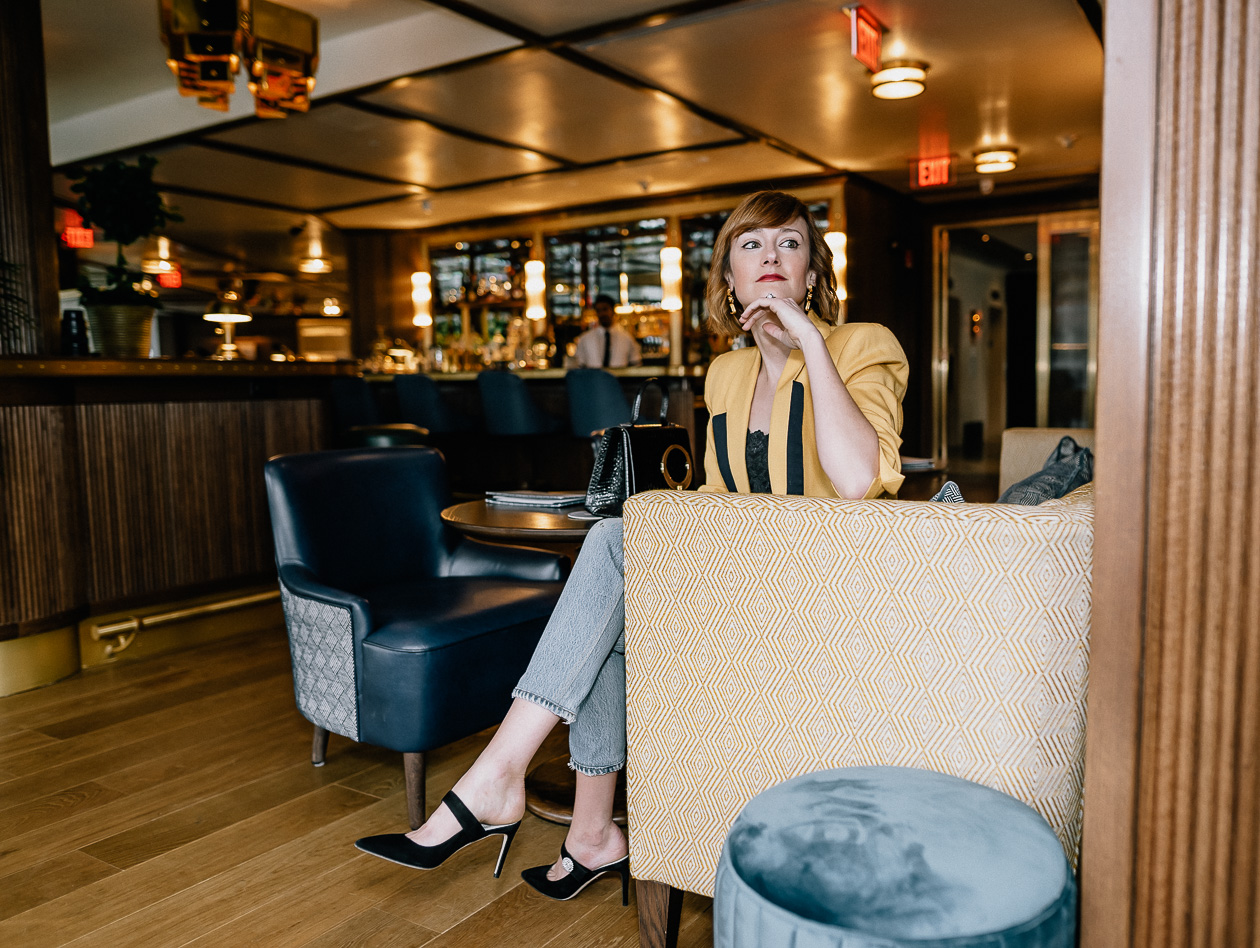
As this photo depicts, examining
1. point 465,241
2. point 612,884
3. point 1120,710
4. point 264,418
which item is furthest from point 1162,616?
point 465,241

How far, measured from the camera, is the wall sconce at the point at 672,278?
855 cm

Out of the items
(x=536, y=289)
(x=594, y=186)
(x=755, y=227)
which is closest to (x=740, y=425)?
(x=755, y=227)

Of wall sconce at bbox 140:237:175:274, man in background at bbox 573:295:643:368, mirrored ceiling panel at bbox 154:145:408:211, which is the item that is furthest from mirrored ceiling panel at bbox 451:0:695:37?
wall sconce at bbox 140:237:175:274

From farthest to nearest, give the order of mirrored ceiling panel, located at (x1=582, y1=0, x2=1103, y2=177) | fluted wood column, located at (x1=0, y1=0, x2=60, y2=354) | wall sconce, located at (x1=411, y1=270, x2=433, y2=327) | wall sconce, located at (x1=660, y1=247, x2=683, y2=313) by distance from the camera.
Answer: wall sconce, located at (x1=411, y1=270, x2=433, y2=327)
wall sconce, located at (x1=660, y1=247, x2=683, y2=313)
mirrored ceiling panel, located at (x1=582, y1=0, x2=1103, y2=177)
fluted wood column, located at (x1=0, y1=0, x2=60, y2=354)

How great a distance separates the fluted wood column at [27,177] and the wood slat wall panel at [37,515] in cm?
39

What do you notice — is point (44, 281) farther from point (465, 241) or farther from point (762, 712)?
point (465, 241)

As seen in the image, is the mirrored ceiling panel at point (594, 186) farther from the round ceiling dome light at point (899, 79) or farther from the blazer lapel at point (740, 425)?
the blazer lapel at point (740, 425)

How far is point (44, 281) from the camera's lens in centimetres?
349

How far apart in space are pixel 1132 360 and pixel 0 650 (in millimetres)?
3502

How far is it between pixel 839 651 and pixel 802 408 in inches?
25.2

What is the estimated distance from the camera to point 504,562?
256cm

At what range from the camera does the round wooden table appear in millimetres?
1906

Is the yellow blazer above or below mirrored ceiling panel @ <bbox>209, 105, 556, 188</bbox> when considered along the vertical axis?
below

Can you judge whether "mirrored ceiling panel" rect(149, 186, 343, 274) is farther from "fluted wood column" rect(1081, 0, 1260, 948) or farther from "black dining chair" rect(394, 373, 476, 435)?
"fluted wood column" rect(1081, 0, 1260, 948)
